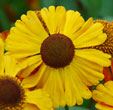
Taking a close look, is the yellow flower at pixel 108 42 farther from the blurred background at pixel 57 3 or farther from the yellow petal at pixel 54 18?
the blurred background at pixel 57 3

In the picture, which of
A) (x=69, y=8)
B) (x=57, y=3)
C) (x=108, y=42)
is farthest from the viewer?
(x=69, y=8)

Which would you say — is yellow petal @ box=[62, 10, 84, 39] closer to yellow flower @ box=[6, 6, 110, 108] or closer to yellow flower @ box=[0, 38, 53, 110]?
yellow flower @ box=[6, 6, 110, 108]

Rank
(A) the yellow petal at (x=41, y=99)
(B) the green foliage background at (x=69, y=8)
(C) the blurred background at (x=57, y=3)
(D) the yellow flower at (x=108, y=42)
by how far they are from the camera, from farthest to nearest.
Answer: (C) the blurred background at (x=57, y=3) → (B) the green foliage background at (x=69, y=8) → (D) the yellow flower at (x=108, y=42) → (A) the yellow petal at (x=41, y=99)

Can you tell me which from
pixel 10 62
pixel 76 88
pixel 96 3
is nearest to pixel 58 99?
pixel 76 88

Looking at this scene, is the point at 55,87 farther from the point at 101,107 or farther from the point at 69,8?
the point at 69,8

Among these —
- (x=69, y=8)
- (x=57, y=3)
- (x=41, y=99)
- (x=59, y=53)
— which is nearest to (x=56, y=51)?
(x=59, y=53)

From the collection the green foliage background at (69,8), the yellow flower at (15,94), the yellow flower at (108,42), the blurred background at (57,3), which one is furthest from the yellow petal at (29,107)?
the blurred background at (57,3)
